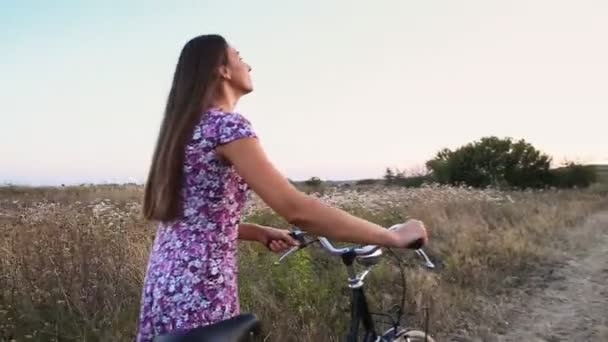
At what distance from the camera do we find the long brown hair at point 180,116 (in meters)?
2.13

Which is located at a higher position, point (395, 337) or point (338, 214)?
point (338, 214)

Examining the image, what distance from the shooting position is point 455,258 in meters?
8.48

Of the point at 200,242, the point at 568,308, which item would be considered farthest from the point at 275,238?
the point at 568,308

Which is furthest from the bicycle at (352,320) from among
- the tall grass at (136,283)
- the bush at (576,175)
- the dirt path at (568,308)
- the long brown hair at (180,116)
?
the bush at (576,175)

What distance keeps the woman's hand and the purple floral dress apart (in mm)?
588

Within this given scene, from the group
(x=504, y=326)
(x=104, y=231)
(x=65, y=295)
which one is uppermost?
(x=104, y=231)

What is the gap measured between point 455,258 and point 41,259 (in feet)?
16.3

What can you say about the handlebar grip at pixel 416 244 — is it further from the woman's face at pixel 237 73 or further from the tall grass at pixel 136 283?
the tall grass at pixel 136 283

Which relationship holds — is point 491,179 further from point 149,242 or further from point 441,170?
point 149,242

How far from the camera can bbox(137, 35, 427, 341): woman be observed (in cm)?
206

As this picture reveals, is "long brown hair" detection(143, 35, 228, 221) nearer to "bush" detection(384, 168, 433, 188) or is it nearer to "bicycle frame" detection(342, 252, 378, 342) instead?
"bicycle frame" detection(342, 252, 378, 342)

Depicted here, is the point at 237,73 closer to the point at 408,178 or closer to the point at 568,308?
the point at 568,308

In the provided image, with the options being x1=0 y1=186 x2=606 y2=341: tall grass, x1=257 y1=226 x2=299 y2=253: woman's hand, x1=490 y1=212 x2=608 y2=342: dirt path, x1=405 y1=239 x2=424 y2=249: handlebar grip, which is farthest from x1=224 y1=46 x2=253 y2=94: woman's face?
x1=490 y1=212 x2=608 y2=342: dirt path

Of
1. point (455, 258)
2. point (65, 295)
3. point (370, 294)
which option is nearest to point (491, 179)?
point (455, 258)
